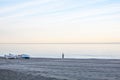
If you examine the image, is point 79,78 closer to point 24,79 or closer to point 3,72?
point 24,79

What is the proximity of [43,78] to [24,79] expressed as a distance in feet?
5.05

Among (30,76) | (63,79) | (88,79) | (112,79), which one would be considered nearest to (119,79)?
(112,79)

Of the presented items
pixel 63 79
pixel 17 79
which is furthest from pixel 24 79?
pixel 63 79

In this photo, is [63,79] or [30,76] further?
[30,76]

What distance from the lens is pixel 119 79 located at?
27641 mm

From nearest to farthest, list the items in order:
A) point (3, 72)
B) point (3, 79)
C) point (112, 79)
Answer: point (112, 79), point (3, 79), point (3, 72)

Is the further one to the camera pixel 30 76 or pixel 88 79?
pixel 30 76

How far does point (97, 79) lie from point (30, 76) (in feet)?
18.7

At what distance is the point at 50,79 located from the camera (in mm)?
28094

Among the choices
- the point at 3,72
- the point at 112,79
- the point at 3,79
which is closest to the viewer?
the point at 112,79

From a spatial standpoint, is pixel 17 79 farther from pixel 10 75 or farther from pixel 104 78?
pixel 104 78

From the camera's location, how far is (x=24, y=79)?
95.3 ft

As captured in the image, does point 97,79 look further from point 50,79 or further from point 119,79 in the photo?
point 50,79

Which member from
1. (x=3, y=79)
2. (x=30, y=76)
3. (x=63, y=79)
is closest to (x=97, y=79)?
(x=63, y=79)
